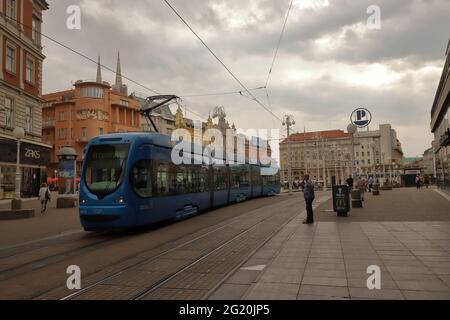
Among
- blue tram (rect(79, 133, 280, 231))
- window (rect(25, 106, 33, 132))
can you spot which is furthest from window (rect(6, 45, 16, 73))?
blue tram (rect(79, 133, 280, 231))

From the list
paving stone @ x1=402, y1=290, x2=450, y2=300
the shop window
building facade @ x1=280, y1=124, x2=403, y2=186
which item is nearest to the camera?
paving stone @ x1=402, y1=290, x2=450, y2=300

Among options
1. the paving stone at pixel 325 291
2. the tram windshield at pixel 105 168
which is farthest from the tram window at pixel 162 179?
the paving stone at pixel 325 291

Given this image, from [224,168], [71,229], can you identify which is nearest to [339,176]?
[224,168]

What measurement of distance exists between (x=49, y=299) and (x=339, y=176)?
12408cm

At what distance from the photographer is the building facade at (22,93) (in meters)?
28.3

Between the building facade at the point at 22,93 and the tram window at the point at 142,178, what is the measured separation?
19.9 m

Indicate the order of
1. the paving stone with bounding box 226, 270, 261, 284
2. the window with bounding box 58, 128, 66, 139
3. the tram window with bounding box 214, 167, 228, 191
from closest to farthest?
the paving stone with bounding box 226, 270, 261, 284
the tram window with bounding box 214, 167, 228, 191
the window with bounding box 58, 128, 66, 139

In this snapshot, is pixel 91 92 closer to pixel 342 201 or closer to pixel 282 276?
pixel 342 201

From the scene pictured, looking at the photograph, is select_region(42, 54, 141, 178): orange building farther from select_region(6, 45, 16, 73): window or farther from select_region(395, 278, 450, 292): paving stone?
select_region(395, 278, 450, 292): paving stone

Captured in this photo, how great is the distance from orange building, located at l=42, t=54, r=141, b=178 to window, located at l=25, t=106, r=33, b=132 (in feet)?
90.8

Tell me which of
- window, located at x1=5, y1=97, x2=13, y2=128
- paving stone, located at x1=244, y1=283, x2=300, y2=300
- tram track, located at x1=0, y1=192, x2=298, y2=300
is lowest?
tram track, located at x1=0, y1=192, x2=298, y2=300

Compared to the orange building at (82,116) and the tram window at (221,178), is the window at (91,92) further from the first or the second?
the tram window at (221,178)

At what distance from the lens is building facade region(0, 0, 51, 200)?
92.7 ft
